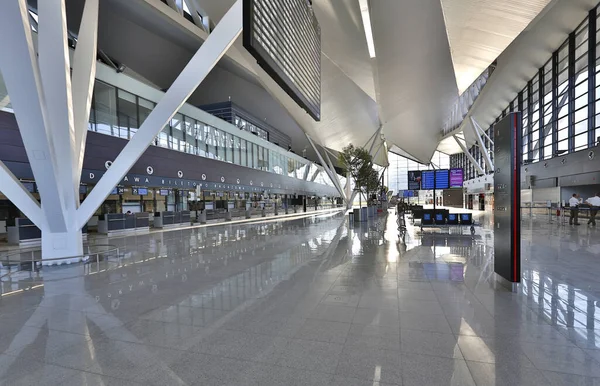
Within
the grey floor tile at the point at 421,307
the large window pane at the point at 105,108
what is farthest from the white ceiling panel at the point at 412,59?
the grey floor tile at the point at 421,307

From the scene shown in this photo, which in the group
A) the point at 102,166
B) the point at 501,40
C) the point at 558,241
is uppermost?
the point at 501,40

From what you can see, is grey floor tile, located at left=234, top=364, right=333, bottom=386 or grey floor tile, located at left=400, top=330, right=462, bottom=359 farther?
grey floor tile, located at left=400, top=330, right=462, bottom=359

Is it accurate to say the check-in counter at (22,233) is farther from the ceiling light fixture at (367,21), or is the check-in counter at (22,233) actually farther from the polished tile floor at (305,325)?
the ceiling light fixture at (367,21)

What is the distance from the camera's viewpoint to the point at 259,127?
4444 cm

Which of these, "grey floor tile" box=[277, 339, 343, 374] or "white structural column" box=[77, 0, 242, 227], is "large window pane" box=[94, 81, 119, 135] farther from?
"grey floor tile" box=[277, 339, 343, 374]

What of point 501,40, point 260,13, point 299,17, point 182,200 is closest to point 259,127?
point 182,200

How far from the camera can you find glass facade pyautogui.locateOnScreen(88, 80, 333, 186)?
16.7 m

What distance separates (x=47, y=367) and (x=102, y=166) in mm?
15920

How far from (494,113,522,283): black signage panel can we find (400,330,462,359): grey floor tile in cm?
234

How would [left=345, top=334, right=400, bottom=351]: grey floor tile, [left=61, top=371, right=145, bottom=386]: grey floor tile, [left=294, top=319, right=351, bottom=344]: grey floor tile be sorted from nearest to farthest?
[left=61, top=371, right=145, bottom=386]: grey floor tile
[left=345, top=334, right=400, bottom=351]: grey floor tile
[left=294, top=319, right=351, bottom=344]: grey floor tile

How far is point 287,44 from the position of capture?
7320 mm

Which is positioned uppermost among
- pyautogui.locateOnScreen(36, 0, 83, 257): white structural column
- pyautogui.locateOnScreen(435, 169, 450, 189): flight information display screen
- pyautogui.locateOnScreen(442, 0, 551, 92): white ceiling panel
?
pyautogui.locateOnScreen(442, 0, 551, 92): white ceiling panel

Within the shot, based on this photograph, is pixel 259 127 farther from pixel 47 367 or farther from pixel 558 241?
pixel 47 367

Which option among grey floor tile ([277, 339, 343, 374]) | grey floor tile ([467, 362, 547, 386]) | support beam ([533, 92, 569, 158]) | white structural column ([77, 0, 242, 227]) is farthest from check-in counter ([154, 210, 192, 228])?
support beam ([533, 92, 569, 158])
